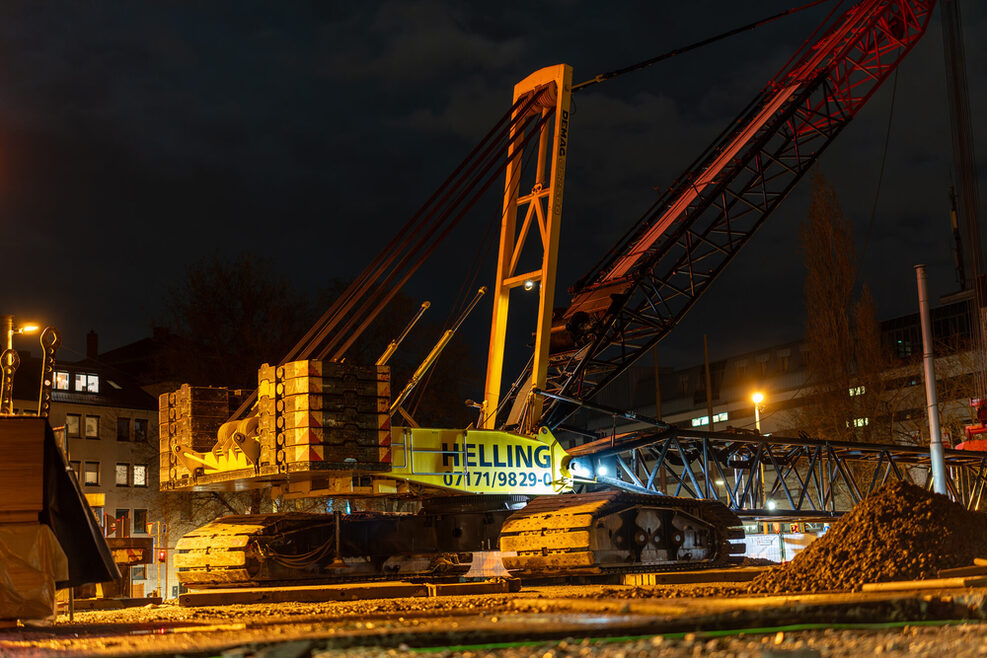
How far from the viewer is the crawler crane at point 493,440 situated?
14531 millimetres

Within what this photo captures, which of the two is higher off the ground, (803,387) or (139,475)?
(803,387)

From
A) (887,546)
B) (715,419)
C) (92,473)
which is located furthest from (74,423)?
(887,546)

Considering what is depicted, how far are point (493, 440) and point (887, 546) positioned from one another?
6.66 meters

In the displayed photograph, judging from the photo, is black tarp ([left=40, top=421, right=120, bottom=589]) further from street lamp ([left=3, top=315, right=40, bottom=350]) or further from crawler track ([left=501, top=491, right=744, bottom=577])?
street lamp ([left=3, top=315, right=40, bottom=350])

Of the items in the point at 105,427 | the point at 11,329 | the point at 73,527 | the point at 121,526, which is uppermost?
the point at 105,427

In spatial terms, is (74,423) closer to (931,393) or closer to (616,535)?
(931,393)

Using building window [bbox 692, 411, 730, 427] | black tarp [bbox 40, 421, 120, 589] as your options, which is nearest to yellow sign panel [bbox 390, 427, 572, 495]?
black tarp [bbox 40, 421, 120, 589]

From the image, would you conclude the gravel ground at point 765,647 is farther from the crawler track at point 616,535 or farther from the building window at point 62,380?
the building window at point 62,380

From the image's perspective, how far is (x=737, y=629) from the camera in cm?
688

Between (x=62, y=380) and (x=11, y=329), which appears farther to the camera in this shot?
(x=62, y=380)

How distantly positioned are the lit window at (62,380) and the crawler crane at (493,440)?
149 ft

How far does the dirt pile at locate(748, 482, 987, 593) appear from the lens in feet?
36.1

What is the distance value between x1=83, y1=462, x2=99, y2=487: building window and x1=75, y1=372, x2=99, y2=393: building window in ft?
14.6

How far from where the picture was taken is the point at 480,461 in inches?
650
